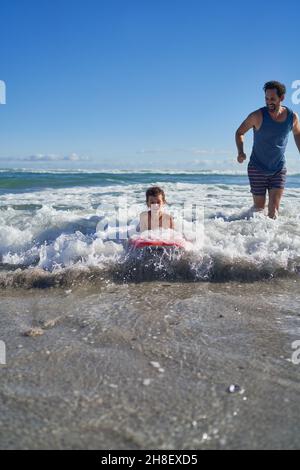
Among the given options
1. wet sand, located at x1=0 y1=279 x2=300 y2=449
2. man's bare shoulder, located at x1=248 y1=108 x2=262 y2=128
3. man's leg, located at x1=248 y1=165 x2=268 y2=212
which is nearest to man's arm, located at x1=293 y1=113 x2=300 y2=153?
man's bare shoulder, located at x1=248 y1=108 x2=262 y2=128

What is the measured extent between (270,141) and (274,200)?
2.57ft

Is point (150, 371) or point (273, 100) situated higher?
point (273, 100)

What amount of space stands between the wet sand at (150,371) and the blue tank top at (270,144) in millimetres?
2305

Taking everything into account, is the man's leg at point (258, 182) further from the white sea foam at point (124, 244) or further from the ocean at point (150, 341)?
the ocean at point (150, 341)

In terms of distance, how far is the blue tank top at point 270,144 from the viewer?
511 centimetres

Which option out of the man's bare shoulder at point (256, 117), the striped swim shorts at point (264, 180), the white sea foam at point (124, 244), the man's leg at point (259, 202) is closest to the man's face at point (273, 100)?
the man's bare shoulder at point (256, 117)

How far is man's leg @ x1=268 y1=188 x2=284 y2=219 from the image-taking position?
544 cm

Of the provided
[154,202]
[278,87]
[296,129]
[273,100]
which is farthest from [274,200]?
[154,202]

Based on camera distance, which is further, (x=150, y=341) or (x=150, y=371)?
(x=150, y=341)

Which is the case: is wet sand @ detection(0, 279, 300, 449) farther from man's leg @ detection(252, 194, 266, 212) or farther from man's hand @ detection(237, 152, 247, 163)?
man's leg @ detection(252, 194, 266, 212)

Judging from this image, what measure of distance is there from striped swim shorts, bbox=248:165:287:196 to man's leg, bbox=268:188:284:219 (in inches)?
2.1

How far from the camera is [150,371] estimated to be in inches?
87.8

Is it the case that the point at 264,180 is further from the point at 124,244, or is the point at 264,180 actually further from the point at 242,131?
the point at 124,244
